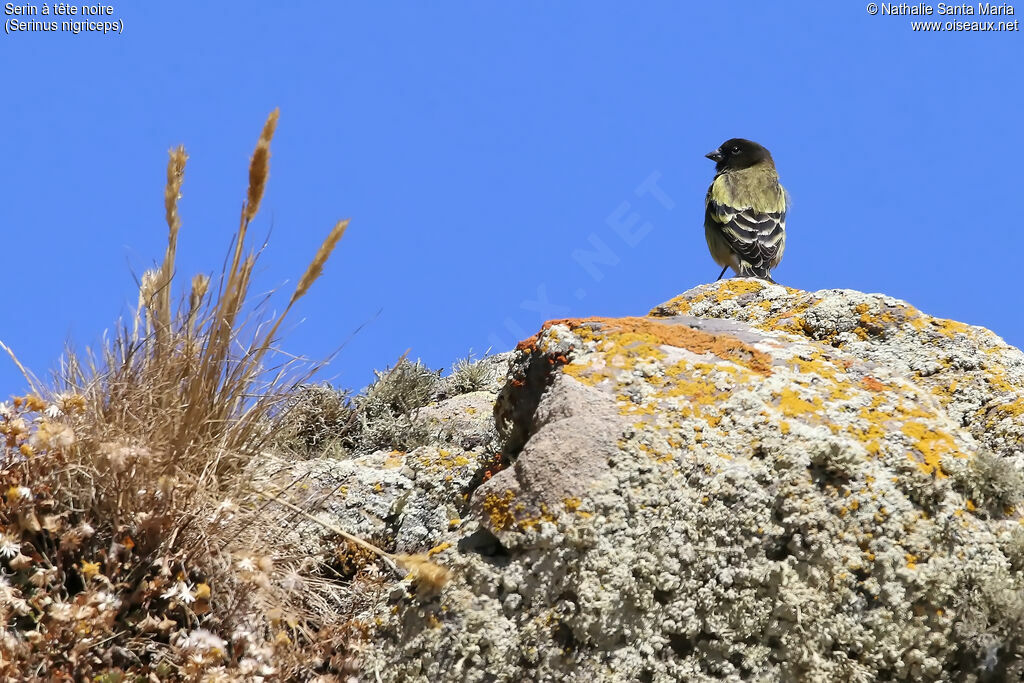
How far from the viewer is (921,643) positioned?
3.91 m

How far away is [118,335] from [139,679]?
1693mm

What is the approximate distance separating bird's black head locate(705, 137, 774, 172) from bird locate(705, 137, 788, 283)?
3.0 inches

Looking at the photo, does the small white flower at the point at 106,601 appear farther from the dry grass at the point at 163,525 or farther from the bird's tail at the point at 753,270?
the bird's tail at the point at 753,270

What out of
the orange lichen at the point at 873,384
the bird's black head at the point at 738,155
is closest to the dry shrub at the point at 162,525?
the orange lichen at the point at 873,384

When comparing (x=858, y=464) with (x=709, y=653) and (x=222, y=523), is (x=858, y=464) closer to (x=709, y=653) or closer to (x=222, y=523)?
(x=709, y=653)

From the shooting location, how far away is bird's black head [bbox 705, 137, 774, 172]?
1122 centimetres

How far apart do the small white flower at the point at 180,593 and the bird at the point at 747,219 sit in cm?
579

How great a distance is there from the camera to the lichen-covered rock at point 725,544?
3.92 m

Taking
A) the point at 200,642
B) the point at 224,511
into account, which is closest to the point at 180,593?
the point at 200,642

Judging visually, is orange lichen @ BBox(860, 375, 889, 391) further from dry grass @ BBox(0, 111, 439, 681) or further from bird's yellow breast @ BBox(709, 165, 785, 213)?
bird's yellow breast @ BBox(709, 165, 785, 213)

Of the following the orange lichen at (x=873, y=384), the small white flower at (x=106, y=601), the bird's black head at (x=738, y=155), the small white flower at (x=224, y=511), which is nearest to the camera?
the small white flower at (x=106, y=601)

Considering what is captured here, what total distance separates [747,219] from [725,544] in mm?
6082

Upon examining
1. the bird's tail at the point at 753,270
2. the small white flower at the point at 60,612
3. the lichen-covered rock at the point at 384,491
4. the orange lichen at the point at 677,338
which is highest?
the bird's tail at the point at 753,270

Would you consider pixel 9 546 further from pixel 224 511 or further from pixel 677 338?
pixel 677 338
